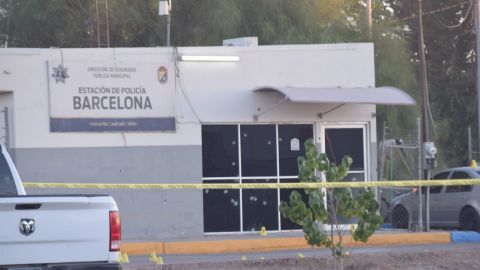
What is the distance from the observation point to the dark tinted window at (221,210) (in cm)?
1934

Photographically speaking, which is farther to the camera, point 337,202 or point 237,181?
point 237,181

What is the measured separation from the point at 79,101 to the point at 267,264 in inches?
241

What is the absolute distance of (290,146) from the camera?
776 inches

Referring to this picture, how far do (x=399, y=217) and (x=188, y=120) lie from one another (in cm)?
665

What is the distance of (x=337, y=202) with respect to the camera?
12633 mm

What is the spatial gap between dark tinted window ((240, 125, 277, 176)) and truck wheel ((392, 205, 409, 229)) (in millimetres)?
4392

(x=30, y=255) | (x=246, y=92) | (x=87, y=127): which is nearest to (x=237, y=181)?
(x=246, y=92)

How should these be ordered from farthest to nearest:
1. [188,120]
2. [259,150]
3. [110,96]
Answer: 1. [259,150]
2. [188,120]
3. [110,96]

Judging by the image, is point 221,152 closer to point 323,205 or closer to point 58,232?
point 323,205

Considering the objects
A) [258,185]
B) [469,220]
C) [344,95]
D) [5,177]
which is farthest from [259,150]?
[5,177]

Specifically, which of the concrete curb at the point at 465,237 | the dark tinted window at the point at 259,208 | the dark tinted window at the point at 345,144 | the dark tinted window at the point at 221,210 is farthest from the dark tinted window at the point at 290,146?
the concrete curb at the point at 465,237

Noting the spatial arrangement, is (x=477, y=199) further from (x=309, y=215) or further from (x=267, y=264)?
(x=309, y=215)

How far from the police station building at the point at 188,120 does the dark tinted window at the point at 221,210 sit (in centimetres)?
2

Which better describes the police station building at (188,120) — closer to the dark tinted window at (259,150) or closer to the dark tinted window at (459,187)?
the dark tinted window at (259,150)
